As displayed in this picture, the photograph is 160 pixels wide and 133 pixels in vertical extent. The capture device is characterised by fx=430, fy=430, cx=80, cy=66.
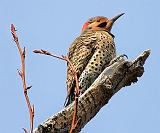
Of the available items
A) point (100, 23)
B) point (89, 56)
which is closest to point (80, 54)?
point (89, 56)

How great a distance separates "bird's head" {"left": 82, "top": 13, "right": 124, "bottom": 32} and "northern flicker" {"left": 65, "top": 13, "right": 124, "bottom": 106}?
0.93ft

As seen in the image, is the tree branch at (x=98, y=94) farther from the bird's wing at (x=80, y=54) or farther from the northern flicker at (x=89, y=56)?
the bird's wing at (x=80, y=54)

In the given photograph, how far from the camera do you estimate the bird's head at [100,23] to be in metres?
8.19

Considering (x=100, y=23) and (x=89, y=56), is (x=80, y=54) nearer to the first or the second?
(x=89, y=56)

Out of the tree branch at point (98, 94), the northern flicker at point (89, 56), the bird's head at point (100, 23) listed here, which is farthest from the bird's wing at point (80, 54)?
the tree branch at point (98, 94)

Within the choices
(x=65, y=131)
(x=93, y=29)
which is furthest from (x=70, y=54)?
(x=65, y=131)

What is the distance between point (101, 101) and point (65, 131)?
559 millimetres

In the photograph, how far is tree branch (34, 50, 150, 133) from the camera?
3.63 meters

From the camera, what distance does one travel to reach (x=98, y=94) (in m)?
4.05

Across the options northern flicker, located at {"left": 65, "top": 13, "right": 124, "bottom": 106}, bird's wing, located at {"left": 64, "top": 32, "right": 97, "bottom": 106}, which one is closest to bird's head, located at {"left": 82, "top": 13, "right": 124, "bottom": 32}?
northern flicker, located at {"left": 65, "top": 13, "right": 124, "bottom": 106}

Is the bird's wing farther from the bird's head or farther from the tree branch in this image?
the tree branch

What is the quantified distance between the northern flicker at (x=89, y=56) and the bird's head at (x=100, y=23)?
283mm

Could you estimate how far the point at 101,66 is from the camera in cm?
645

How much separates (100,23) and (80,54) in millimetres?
1709
